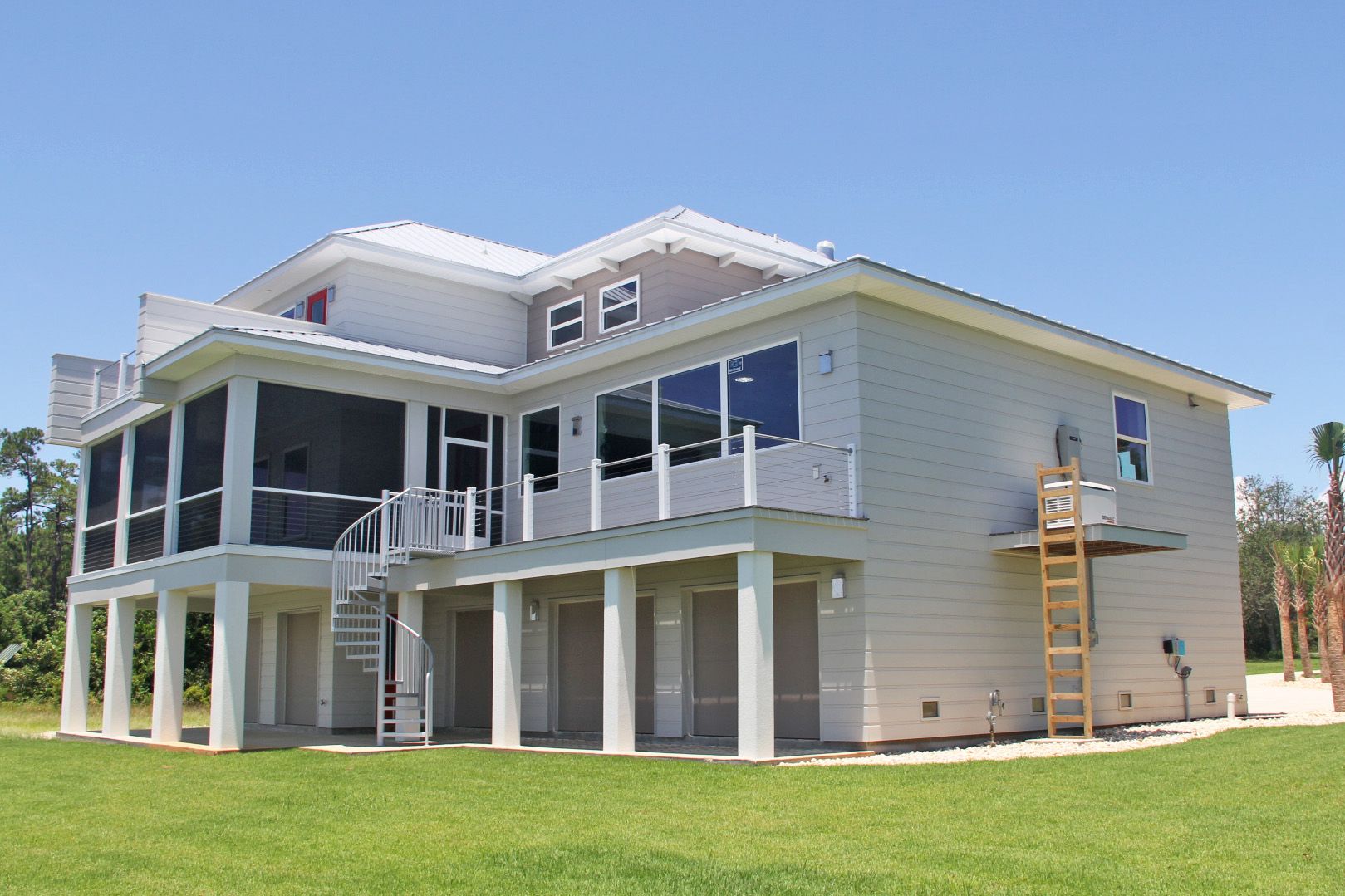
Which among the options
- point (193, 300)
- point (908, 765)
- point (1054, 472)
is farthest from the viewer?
point (193, 300)

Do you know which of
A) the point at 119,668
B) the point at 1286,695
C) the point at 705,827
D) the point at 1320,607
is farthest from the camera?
the point at 1320,607

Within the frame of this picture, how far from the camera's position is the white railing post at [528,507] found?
50.6 feet

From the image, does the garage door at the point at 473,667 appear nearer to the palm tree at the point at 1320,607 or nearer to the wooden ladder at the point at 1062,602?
the wooden ladder at the point at 1062,602

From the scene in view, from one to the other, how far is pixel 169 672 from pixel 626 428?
7325 millimetres

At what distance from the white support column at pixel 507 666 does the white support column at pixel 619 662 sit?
1919 millimetres

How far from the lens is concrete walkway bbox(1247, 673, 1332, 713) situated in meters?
20.8

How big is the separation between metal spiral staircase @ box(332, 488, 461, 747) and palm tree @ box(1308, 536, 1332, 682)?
14407 mm

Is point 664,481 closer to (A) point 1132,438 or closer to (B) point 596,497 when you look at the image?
(B) point 596,497

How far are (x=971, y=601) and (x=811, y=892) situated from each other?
8.97 meters

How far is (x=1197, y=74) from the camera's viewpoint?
16172 mm

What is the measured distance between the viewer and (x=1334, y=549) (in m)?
20.4

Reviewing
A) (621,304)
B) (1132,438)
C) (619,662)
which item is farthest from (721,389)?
(1132,438)

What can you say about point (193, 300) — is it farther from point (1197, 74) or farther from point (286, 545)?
point (1197, 74)

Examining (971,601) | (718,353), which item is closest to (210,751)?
(718,353)
